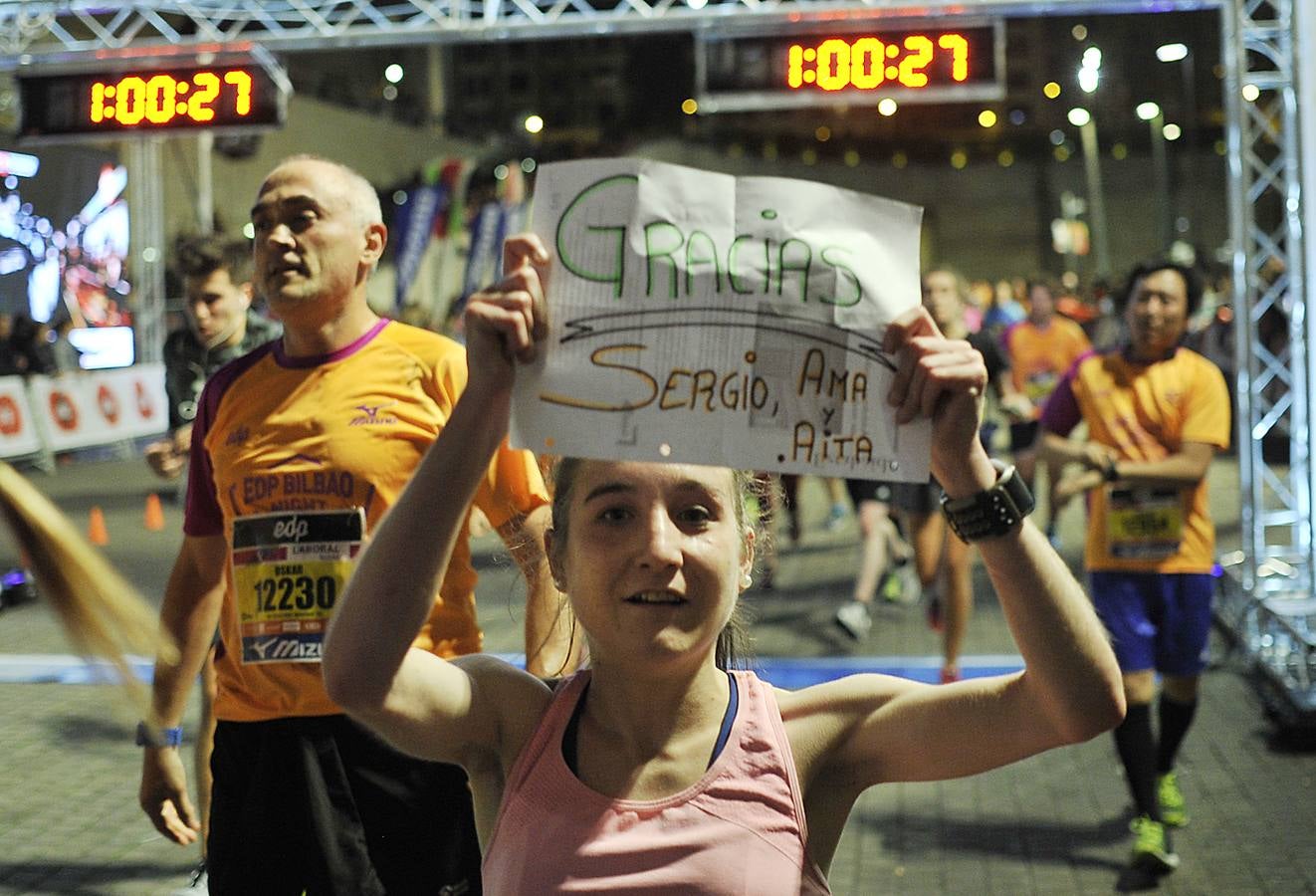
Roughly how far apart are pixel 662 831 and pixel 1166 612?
13.2 feet

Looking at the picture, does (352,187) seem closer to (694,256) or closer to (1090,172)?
(694,256)

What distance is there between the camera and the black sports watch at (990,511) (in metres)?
1.77

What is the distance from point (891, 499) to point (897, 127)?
61.0 metres

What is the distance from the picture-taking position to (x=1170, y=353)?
227 inches

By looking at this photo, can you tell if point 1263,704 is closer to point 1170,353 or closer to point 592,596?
point 1170,353

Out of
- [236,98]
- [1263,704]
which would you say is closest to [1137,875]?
[1263,704]

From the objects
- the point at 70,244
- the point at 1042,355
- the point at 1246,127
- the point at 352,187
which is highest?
the point at 70,244

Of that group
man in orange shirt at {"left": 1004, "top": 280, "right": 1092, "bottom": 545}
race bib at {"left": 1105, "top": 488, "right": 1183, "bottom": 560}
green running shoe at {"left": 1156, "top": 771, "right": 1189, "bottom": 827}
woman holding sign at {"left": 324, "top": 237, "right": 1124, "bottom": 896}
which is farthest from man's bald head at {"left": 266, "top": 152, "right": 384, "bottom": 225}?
man in orange shirt at {"left": 1004, "top": 280, "right": 1092, "bottom": 545}

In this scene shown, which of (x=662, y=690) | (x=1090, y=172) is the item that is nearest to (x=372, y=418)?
(x=662, y=690)

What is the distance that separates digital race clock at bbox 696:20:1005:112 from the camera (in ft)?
28.3

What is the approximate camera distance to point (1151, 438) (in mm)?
5719

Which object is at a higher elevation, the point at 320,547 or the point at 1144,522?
the point at 320,547

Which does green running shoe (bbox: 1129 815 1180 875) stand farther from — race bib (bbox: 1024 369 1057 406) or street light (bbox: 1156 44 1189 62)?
street light (bbox: 1156 44 1189 62)

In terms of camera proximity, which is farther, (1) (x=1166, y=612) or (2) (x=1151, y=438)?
(2) (x=1151, y=438)
